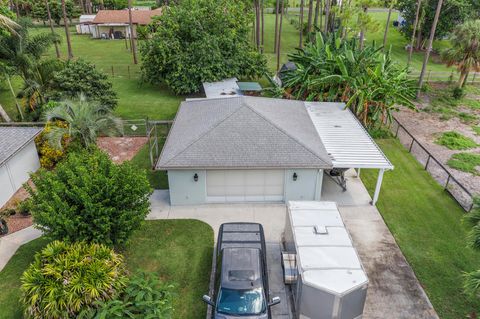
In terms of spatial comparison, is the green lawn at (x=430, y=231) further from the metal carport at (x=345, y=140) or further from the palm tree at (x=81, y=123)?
the palm tree at (x=81, y=123)

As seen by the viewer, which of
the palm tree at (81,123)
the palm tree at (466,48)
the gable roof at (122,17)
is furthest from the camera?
the gable roof at (122,17)

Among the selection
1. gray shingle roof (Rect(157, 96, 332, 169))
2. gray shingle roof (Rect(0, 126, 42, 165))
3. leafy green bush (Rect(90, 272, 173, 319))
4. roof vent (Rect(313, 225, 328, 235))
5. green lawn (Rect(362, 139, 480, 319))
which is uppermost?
gray shingle roof (Rect(157, 96, 332, 169))

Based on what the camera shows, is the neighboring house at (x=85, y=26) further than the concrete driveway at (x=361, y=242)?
Yes

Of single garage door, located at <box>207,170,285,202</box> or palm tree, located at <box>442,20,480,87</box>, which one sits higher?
palm tree, located at <box>442,20,480,87</box>

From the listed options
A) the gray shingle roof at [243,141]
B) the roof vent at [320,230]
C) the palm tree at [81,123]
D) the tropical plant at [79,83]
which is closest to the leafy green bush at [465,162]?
the gray shingle roof at [243,141]

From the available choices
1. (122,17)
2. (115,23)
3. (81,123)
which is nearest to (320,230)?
(81,123)

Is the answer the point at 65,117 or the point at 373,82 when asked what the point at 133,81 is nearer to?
the point at 65,117

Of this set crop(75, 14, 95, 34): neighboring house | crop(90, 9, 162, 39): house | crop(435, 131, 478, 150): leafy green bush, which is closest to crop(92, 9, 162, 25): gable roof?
crop(90, 9, 162, 39): house

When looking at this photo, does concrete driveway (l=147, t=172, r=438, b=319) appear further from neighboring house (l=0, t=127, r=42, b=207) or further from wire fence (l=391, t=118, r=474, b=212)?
neighboring house (l=0, t=127, r=42, b=207)
